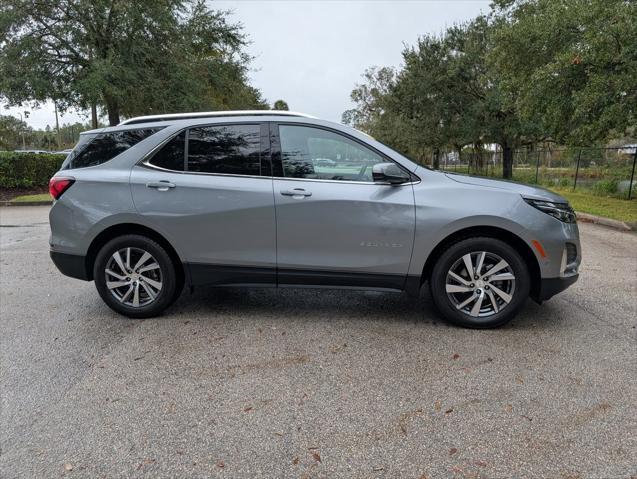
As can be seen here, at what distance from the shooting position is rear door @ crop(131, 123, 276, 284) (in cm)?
381

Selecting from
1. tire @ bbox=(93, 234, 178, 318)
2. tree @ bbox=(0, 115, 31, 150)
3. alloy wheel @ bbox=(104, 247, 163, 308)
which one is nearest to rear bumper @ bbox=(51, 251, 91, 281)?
tire @ bbox=(93, 234, 178, 318)

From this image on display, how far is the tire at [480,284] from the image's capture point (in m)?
3.67

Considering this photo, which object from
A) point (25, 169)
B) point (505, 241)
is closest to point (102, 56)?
point (25, 169)

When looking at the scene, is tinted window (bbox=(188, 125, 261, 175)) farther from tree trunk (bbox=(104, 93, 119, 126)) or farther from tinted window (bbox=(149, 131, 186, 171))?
tree trunk (bbox=(104, 93, 119, 126))

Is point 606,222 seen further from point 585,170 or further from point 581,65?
point 585,170

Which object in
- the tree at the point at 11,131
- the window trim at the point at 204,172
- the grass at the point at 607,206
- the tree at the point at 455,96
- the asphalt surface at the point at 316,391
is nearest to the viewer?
the asphalt surface at the point at 316,391

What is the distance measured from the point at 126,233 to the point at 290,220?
1560mm

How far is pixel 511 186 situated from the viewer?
3.82m

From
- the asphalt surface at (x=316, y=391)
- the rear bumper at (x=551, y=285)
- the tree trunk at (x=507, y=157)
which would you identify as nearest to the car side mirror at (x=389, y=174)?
the asphalt surface at (x=316, y=391)

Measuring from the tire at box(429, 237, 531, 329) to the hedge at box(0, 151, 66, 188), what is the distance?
1819cm

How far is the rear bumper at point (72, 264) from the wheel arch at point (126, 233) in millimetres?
33

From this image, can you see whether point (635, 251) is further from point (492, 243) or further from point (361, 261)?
point (361, 261)

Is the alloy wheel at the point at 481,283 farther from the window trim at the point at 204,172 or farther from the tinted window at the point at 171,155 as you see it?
the tinted window at the point at 171,155

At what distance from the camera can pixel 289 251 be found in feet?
12.6
